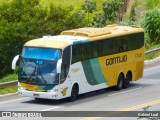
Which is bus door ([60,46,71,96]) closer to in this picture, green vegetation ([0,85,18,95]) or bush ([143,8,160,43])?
green vegetation ([0,85,18,95])

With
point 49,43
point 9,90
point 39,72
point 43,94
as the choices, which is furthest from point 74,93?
point 9,90

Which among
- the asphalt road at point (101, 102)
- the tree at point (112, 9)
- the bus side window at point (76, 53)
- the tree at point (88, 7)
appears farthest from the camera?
the tree at point (88, 7)

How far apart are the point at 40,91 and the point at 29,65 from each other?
120 cm

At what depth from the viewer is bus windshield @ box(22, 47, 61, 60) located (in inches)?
997

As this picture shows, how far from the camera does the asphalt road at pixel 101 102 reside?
24.3 m

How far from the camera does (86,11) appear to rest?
49781mm

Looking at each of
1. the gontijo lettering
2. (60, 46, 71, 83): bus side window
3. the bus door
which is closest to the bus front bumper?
the bus door

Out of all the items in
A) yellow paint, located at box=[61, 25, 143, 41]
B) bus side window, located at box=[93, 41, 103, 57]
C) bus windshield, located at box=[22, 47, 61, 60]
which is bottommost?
bus side window, located at box=[93, 41, 103, 57]

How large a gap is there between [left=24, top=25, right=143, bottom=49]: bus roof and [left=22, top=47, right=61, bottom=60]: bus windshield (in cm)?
16

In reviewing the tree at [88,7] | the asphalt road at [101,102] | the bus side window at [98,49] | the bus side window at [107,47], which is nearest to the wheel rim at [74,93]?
the asphalt road at [101,102]

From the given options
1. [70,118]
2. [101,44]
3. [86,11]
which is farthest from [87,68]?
[86,11]

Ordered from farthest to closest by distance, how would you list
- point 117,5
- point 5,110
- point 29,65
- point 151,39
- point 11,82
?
point 117,5 → point 151,39 → point 11,82 → point 29,65 → point 5,110

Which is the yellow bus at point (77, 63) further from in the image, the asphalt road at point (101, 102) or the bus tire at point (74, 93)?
the asphalt road at point (101, 102)

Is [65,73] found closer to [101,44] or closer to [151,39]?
[101,44]
